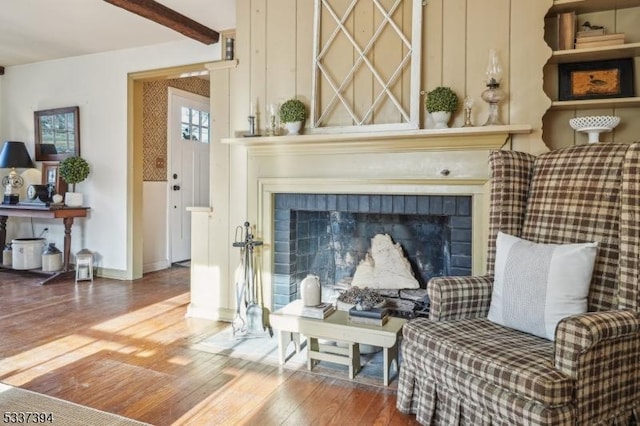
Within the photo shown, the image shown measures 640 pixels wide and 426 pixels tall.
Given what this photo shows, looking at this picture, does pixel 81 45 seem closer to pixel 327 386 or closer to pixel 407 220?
pixel 407 220

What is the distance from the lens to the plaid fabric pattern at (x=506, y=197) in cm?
209

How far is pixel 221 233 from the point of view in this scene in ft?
10.8

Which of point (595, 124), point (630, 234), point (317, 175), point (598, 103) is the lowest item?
point (630, 234)

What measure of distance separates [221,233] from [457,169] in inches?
69.4

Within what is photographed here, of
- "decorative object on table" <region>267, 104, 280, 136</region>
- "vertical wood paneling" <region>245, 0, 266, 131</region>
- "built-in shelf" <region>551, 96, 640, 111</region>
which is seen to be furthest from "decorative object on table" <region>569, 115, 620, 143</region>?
"vertical wood paneling" <region>245, 0, 266, 131</region>

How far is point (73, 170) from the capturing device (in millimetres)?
4539

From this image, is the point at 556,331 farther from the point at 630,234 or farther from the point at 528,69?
the point at 528,69

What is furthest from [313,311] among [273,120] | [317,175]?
[273,120]

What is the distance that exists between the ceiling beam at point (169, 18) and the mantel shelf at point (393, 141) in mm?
1214

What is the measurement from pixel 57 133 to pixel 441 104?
4497mm

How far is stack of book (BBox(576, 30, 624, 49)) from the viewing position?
7.42ft

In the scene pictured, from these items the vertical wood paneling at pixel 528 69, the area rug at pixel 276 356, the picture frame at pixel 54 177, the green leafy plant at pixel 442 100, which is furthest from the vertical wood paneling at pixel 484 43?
the picture frame at pixel 54 177

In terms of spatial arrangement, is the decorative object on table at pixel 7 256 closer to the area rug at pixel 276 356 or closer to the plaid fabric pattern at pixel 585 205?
the area rug at pixel 276 356

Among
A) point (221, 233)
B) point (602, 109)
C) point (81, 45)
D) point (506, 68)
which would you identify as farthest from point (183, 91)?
point (602, 109)
